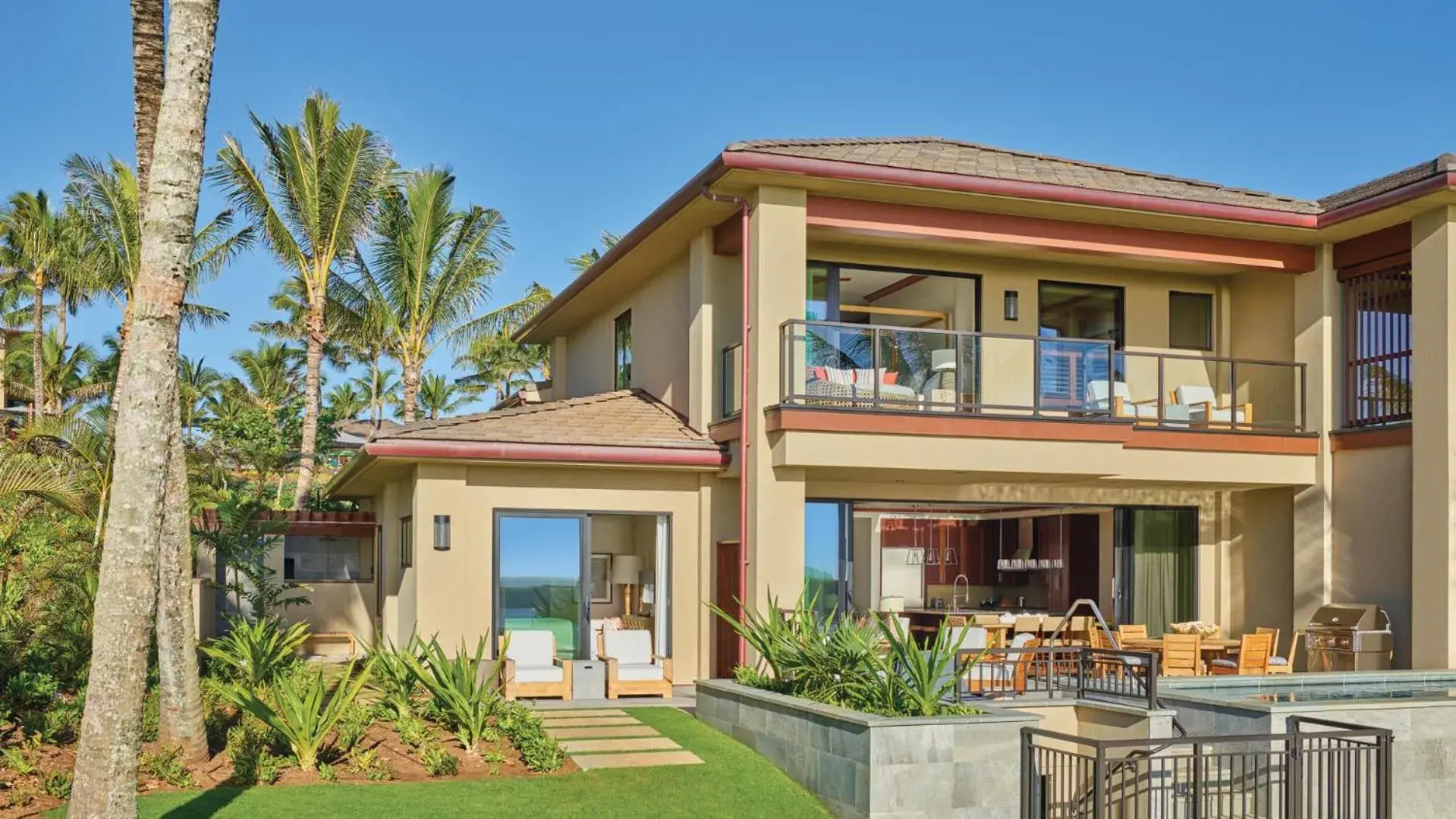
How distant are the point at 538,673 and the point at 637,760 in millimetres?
4192

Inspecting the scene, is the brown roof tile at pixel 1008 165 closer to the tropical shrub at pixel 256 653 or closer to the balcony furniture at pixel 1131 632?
the balcony furniture at pixel 1131 632

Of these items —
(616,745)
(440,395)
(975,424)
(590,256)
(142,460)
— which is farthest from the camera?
(440,395)

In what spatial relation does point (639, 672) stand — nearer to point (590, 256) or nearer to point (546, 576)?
point (546, 576)

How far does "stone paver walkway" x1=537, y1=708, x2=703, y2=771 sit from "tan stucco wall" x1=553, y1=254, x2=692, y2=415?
552cm

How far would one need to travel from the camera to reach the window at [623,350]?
2288cm

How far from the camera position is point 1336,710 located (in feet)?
41.8

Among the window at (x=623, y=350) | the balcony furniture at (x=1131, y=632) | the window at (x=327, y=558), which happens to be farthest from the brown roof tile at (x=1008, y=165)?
the window at (x=327, y=558)

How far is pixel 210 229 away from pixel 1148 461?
25921 millimetres

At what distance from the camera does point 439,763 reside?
38.0 feet

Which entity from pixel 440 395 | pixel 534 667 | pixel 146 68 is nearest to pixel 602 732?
pixel 534 667

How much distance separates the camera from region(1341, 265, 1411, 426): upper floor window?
1784 centimetres

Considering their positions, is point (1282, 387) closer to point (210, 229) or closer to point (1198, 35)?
point (1198, 35)

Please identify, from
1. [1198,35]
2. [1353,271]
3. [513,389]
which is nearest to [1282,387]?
[1353,271]

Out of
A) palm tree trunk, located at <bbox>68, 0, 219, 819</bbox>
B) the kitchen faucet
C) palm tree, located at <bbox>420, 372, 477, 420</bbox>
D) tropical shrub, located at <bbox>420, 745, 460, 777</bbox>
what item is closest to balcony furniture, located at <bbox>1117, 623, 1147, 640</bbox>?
the kitchen faucet
